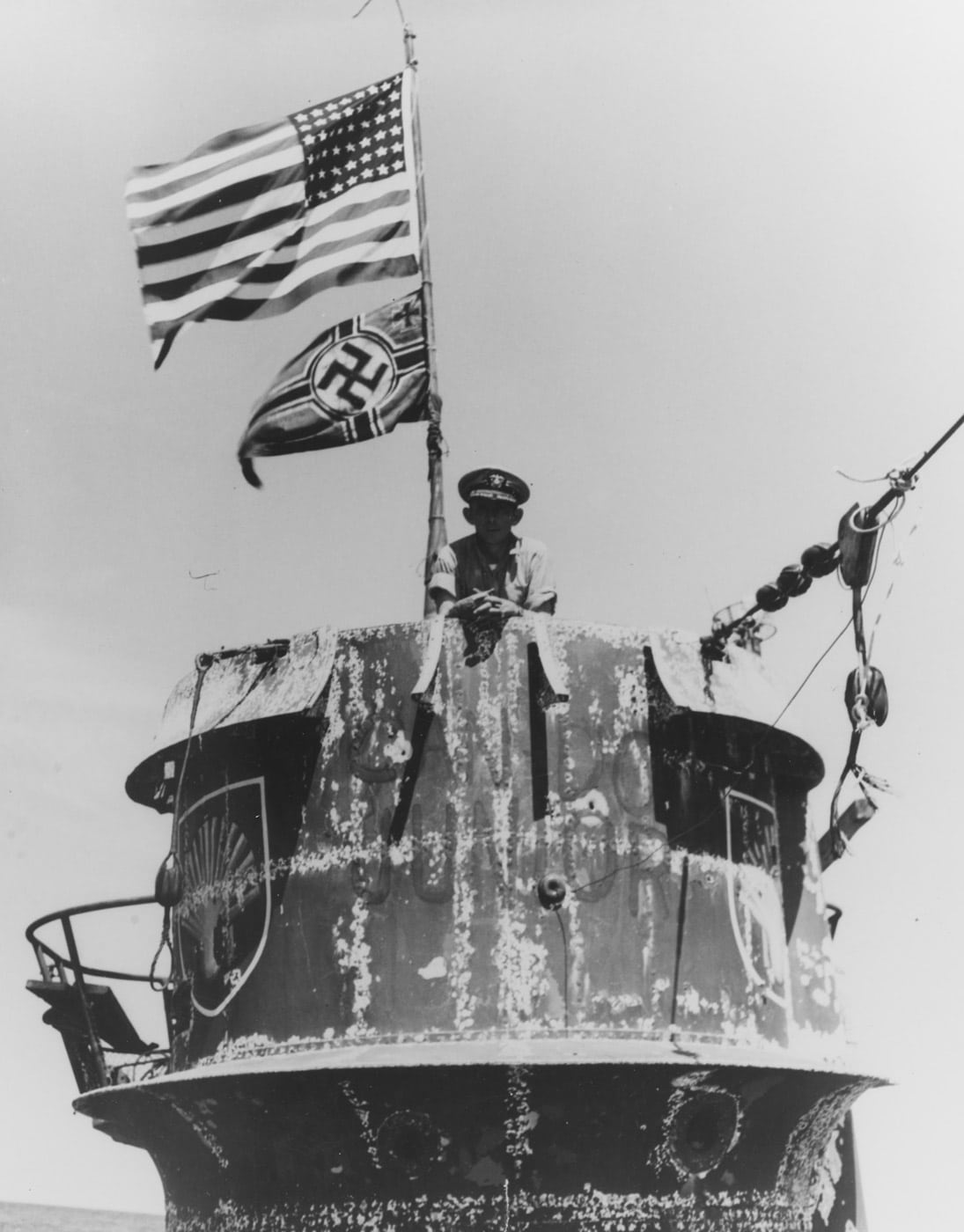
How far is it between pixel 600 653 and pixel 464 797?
51.1 inches

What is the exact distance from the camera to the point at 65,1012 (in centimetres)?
1251

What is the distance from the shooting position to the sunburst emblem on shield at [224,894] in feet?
34.5

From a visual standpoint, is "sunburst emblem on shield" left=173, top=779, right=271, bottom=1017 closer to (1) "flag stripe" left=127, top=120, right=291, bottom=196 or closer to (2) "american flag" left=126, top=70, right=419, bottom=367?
(2) "american flag" left=126, top=70, right=419, bottom=367

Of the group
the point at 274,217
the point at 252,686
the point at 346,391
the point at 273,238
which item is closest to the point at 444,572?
the point at 252,686

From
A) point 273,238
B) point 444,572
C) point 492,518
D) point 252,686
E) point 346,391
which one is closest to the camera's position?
point 252,686

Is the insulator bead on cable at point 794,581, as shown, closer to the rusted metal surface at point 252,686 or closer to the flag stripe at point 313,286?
the rusted metal surface at point 252,686

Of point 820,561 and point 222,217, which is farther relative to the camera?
point 222,217

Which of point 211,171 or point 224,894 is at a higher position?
point 211,171

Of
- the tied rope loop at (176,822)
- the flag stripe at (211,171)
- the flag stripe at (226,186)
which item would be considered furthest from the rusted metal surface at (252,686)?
the flag stripe at (211,171)

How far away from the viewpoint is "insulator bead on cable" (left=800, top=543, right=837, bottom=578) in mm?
9891

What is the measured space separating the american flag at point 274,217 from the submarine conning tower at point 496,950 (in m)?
3.41

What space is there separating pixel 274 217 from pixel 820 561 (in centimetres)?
574

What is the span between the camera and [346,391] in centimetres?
1281

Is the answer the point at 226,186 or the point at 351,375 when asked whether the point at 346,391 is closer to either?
the point at 351,375
